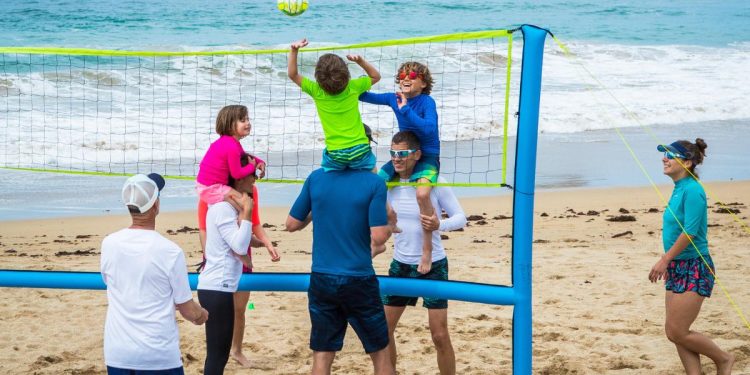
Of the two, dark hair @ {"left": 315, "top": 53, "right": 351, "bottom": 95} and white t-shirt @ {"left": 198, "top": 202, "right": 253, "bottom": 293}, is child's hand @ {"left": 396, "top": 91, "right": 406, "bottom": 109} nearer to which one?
dark hair @ {"left": 315, "top": 53, "right": 351, "bottom": 95}

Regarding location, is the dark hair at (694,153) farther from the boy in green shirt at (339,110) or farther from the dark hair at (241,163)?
the dark hair at (241,163)

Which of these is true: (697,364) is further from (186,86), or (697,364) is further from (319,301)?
(186,86)

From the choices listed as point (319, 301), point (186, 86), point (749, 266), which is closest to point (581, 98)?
point (186, 86)

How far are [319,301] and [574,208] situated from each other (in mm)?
7479

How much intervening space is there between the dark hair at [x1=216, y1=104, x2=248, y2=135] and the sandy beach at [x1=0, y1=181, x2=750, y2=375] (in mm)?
1913

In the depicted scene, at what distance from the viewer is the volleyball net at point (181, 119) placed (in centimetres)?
1307

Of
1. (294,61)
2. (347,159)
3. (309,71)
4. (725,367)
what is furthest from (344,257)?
(309,71)

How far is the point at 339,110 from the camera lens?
4820 millimetres

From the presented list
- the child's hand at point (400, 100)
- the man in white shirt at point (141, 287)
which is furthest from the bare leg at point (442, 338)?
the man in white shirt at point (141, 287)

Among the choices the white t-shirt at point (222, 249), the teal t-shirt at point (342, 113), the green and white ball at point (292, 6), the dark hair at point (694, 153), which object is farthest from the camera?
the green and white ball at point (292, 6)

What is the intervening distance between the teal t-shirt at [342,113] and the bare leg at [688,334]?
2017mm

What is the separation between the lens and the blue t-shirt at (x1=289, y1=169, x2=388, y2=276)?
14.8 feet

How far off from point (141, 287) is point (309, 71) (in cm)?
1603

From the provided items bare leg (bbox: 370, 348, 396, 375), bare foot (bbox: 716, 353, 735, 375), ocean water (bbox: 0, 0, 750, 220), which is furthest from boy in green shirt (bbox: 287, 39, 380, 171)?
bare foot (bbox: 716, 353, 735, 375)
